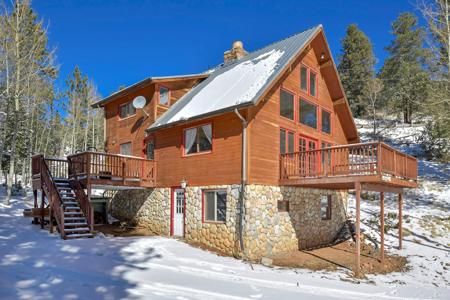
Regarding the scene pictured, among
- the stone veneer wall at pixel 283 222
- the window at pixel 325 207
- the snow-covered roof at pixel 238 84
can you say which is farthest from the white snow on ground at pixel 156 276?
the snow-covered roof at pixel 238 84

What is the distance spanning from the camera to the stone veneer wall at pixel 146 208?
16.5 metres

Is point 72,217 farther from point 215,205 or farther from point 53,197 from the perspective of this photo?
point 215,205

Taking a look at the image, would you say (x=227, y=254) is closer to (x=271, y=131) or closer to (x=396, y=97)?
(x=271, y=131)

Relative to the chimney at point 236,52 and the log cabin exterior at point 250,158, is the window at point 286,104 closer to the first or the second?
the log cabin exterior at point 250,158

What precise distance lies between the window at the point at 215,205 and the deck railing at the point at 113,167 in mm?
3618

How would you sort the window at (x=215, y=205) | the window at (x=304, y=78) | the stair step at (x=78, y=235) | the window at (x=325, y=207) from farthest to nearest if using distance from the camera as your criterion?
the window at (x=325, y=207), the window at (x=304, y=78), the window at (x=215, y=205), the stair step at (x=78, y=235)

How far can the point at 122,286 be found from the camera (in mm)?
8062

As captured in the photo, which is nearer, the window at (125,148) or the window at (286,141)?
the window at (286,141)

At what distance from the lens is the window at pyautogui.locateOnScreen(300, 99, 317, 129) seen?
16.5 metres

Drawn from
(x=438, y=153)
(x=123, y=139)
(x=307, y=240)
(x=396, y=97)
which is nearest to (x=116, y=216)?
(x=123, y=139)

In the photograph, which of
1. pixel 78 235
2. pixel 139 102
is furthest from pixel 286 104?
pixel 78 235

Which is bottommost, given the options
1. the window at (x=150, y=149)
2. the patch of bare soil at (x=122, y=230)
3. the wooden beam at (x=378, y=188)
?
the patch of bare soil at (x=122, y=230)

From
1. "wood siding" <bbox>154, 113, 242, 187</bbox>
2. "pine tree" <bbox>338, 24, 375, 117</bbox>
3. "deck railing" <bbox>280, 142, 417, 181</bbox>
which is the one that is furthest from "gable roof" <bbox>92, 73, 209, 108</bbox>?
"pine tree" <bbox>338, 24, 375, 117</bbox>

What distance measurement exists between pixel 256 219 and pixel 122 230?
7.19 metres
